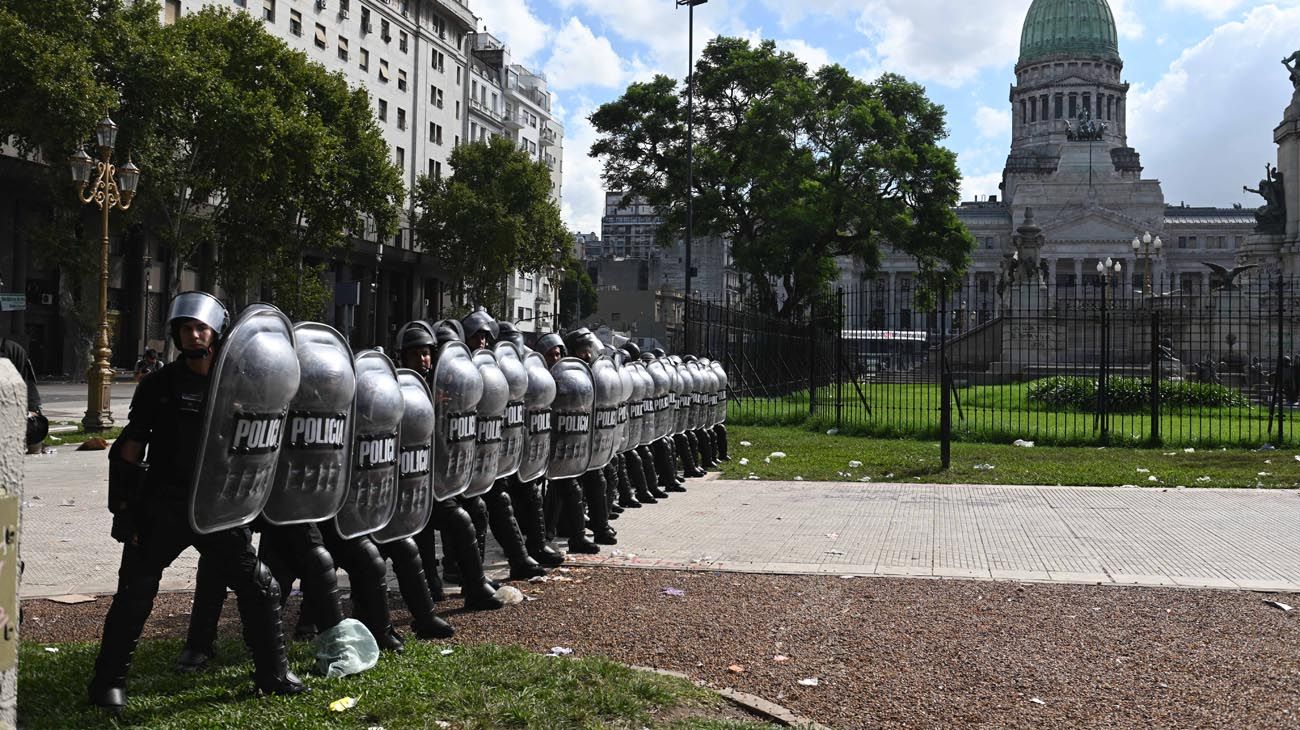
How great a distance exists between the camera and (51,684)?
5.19 meters

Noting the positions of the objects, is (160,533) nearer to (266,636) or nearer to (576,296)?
(266,636)

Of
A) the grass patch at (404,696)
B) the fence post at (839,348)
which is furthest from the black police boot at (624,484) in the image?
the fence post at (839,348)

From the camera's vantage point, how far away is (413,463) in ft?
20.3

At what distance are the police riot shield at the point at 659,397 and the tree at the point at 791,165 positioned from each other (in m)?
25.2

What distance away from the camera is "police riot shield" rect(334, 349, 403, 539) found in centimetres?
571

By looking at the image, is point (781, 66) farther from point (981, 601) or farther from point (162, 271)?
point (981, 601)

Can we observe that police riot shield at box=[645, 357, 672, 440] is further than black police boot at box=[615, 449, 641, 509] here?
Yes

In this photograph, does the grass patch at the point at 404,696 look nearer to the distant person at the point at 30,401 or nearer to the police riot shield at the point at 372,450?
the police riot shield at the point at 372,450

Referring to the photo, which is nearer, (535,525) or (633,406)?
(535,525)

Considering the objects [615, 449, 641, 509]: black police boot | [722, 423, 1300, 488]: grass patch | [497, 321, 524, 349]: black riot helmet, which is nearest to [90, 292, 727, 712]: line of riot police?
[497, 321, 524, 349]: black riot helmet

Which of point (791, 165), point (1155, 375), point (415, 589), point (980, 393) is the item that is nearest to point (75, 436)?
point (415, 589)

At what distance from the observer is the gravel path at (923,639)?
17.4ft

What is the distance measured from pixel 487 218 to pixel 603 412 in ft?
149

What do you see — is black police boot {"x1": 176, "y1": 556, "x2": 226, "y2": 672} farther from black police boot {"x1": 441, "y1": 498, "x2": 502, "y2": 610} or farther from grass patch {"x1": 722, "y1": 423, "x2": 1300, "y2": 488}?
grass patch {"x1": 722, "y1": 423, "x2": 1300, "y2": 488}
